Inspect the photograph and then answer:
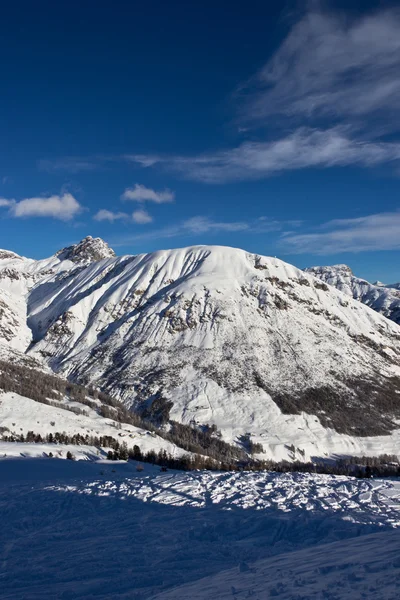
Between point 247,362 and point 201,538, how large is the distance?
140 m

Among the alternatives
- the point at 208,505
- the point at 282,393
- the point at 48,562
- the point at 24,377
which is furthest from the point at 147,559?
the point at 282,393

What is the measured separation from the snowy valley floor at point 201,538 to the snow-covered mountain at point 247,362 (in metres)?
87.4

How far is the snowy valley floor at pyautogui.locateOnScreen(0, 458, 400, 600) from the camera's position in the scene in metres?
10.1

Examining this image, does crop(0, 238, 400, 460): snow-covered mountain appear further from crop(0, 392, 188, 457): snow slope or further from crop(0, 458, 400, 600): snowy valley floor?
crop(0, 458, 400, 600): snowy valley floor

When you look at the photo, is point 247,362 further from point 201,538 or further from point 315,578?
point 315,578

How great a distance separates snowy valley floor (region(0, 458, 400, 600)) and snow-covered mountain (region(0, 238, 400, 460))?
287ft

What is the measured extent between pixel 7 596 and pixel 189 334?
162238 mm

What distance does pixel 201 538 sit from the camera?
48.5ft

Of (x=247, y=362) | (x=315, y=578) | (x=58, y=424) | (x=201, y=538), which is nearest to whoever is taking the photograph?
(x=315, y=578)

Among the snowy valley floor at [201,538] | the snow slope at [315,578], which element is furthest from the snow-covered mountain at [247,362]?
the snow slope at [315,578]

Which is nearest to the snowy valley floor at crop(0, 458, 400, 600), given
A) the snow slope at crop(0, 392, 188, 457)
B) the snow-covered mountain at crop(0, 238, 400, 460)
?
the snow slope at crop(0, 392, 188, 457)

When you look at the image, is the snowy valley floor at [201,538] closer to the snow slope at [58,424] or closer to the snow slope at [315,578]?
the snow slope at [315,578]

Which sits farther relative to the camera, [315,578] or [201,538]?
[201,538]

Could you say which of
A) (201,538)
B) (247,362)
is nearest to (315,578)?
(201,538)
